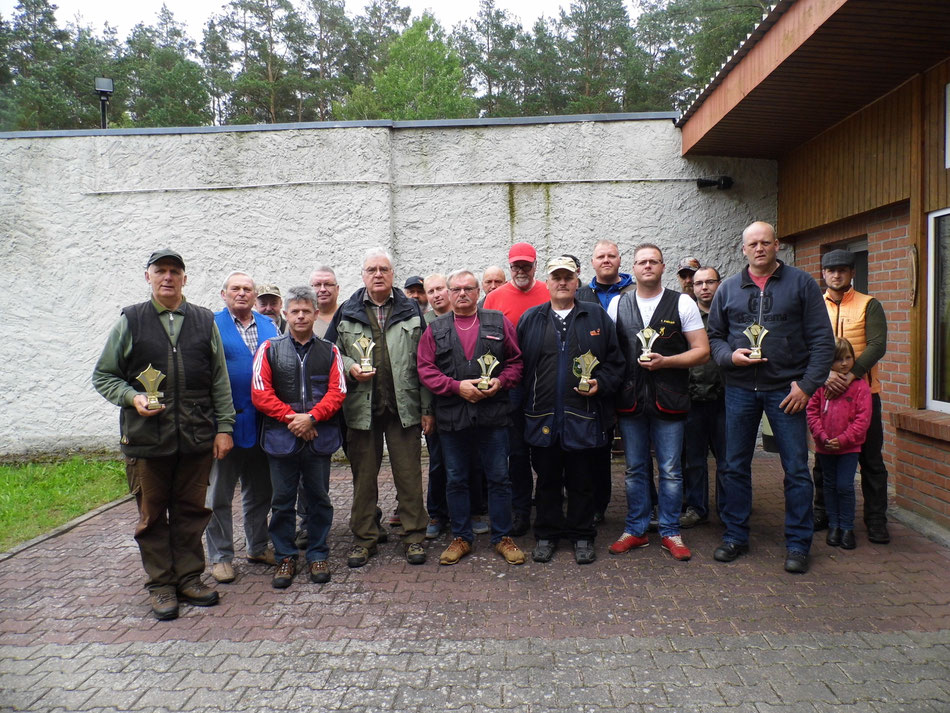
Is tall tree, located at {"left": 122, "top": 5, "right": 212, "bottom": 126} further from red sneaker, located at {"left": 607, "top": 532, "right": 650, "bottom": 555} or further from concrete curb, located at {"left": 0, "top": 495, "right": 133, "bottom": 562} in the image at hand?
red sneaker, located at {"left": 607, "top": 532, "right": 650, "bottom": 555}

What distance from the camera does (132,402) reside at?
375cm

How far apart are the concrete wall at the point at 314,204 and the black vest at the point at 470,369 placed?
346cm

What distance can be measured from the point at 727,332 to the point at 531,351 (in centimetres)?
132

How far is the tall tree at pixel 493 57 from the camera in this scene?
29.8 metres

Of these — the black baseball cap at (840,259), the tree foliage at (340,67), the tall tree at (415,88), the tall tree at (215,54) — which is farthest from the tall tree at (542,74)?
the black baseball cap at (840,259)

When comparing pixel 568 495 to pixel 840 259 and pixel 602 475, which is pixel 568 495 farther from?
pixel 840 259

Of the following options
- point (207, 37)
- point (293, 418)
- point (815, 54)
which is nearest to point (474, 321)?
point (293, 418)

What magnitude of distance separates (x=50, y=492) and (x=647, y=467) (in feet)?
19.4

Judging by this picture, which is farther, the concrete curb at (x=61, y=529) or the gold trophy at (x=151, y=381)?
the concrete curb at (x=61, y=529)

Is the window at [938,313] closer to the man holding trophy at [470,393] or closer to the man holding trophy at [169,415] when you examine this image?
the man holding trophy at [470,393]

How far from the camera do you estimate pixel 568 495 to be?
466 centimetres

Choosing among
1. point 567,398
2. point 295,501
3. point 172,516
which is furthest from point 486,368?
point 172,516

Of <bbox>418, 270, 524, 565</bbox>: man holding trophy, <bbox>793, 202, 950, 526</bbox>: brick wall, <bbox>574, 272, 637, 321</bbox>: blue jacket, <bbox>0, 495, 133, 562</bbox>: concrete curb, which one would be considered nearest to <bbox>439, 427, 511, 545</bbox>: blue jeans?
<bbox>418, 270, 524, 565</bbox>: man holding trophy

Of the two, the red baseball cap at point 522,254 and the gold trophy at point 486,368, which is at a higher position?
the red baseball cap at point 522,254
